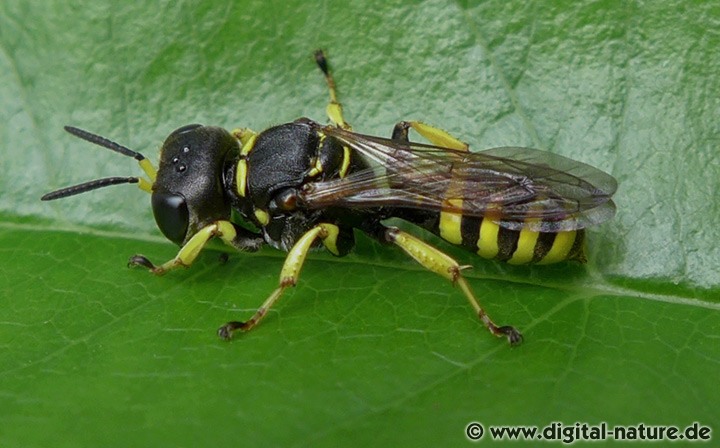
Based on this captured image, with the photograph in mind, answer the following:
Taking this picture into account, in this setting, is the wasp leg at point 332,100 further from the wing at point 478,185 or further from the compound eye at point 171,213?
the compound eye at point 171,213

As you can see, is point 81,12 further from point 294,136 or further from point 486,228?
point 486,228

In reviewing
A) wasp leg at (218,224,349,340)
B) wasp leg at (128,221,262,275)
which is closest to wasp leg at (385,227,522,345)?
wasp leg at (218,224,349,340)

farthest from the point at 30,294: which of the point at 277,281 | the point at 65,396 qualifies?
the point at 277,281

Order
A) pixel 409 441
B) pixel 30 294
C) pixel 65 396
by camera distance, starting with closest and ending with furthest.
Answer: pixel 409 441 < pixel 65 396 < pixel 30 294

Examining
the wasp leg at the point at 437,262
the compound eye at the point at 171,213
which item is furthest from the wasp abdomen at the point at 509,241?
the compound eye at the point at 171,213

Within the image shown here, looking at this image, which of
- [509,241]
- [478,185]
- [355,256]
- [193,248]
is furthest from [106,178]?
[509,241]

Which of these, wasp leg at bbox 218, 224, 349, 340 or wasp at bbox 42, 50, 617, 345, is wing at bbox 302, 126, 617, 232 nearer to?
wasp at bbox 42, 50, 617, 345

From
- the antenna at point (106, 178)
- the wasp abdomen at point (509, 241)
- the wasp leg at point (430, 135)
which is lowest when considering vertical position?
the wasp abdomen at point (509, 241)
